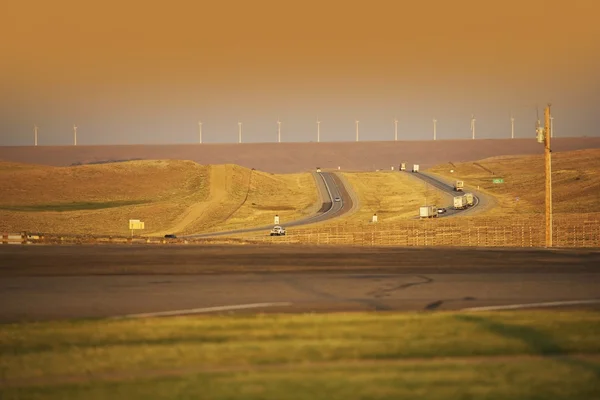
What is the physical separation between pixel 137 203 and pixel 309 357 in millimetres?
152731

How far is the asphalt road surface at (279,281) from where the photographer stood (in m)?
23.8

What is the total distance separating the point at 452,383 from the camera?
13.1 meters

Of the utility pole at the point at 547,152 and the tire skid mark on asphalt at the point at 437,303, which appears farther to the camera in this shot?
the utility pole at the point at 547,152

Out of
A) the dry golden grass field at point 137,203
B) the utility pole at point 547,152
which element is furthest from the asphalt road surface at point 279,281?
the dry golden grass field at point 137,203

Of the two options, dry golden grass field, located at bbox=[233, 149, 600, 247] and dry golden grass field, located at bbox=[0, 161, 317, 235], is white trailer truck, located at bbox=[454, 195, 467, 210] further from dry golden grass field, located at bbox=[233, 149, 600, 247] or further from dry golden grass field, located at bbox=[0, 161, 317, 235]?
dry golden grass field, located at bbox=[0, 161, 317, 235]

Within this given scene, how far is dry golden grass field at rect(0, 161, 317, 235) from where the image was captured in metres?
135

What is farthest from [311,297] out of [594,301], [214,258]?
[214,258]

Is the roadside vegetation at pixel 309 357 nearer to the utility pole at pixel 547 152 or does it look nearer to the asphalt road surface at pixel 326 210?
the utility pole at pixel 547 152

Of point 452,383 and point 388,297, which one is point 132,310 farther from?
point 452,383

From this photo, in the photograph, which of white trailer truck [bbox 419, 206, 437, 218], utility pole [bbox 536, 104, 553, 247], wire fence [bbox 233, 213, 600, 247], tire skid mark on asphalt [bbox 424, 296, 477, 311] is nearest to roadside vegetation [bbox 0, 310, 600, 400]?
tire skid mark on asphalt [bbox 424, 296, 477, 311]

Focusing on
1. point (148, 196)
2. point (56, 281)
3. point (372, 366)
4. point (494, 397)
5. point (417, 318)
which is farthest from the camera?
point (148, 196)

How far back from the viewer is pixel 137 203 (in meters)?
165

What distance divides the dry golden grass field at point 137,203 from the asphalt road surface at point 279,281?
85429 millimetres

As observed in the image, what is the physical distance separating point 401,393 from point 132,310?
11.5 meters
